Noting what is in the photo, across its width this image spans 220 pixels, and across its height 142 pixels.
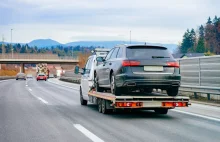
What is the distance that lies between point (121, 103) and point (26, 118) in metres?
2.75

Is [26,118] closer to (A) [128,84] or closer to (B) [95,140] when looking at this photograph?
(A) [128,84]

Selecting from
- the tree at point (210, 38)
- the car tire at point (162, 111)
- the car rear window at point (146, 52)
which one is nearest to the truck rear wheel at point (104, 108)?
the car tire at point (162, 111)

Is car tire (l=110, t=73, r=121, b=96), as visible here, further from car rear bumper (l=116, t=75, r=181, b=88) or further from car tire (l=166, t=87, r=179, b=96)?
car tire (l=166, t=87, r=179, b=96)

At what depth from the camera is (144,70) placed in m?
11.4

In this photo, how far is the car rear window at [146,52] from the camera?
38.5 feet

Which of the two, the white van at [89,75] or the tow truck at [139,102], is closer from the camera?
the tow truck at [139,102]

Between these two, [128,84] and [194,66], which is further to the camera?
[194,66]

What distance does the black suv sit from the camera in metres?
11.4

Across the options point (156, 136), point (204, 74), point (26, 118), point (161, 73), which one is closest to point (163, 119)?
point (161, 73)

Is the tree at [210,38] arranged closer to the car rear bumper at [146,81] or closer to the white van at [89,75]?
the white van at [89,75]

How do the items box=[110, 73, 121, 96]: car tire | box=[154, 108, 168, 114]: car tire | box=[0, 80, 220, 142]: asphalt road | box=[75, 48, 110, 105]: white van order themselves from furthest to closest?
box=[75, 48, 110, 105]: white van, box=[154, 108, 168, 114]: car tire, box=[110, 73, 121, 96]: car tire, box=[0, 80, 220, 142]: asphalt road

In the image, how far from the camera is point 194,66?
19.3 m

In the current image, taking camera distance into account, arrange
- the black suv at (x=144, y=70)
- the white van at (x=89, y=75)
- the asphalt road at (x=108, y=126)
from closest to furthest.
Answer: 1. the asphalt road at (x=108, y=126)
2. the black suv at (x=144, y=70)
3. the white van at (x=89, y=75)

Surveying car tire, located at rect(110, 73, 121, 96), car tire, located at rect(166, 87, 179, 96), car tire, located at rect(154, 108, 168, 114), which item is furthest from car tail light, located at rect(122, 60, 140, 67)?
car tire, located at rect(154, 108, 168, 114)
